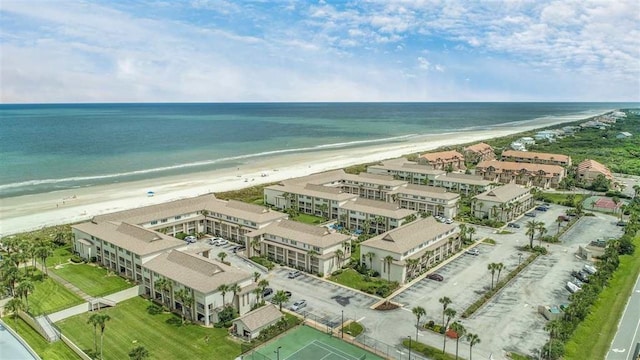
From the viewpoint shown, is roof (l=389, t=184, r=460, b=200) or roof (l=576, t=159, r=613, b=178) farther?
roof (l=576, t=159, r=613, b=178)

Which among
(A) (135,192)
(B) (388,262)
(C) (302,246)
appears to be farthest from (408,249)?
(A) (135,192)

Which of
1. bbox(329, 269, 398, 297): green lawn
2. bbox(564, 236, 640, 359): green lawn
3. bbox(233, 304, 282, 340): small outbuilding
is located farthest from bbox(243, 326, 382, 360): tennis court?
bbox(564, 236, 640, 359): green lawn

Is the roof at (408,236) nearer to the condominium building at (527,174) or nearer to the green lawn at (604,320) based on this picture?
the green lawn at (604,320)

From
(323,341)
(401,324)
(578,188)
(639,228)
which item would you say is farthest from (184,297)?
(578,188)

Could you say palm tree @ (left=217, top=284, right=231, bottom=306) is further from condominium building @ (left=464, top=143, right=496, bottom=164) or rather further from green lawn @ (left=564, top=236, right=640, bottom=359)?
condominium building @ (left=464, top=143, right=496, bottom=164)

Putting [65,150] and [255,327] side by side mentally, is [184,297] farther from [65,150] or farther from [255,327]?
[65,150]

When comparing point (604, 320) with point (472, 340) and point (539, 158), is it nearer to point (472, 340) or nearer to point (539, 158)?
point (472, 340)

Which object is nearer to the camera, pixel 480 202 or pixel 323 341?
pixel 323 341
